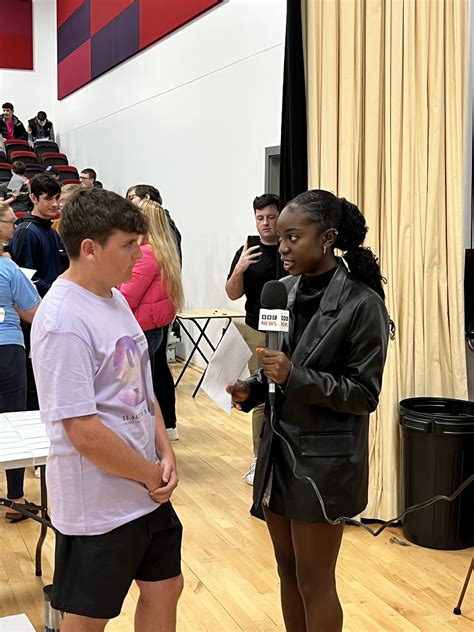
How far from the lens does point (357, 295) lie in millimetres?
2072

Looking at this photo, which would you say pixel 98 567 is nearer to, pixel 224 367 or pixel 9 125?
pixel 224 367

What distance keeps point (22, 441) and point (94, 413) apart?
3.55 feet

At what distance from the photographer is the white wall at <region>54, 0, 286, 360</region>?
23.1 feet

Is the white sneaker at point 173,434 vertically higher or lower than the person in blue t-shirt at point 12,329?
lower

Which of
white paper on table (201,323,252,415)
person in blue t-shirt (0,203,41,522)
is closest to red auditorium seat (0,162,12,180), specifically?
person in blue t-shirt (0,203,41,522)

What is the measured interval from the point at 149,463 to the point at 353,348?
0.62m

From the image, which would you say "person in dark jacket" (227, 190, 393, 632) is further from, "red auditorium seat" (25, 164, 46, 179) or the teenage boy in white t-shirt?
"red auditorium seat" (25, 164, 46, 179)

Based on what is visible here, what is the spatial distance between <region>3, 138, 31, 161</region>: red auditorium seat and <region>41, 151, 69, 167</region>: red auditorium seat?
0.66 meters

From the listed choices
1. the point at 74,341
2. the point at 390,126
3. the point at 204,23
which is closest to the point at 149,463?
the point at 74,341

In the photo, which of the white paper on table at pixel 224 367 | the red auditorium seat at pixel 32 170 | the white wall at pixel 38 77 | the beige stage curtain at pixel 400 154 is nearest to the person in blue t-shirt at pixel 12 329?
the beige stage curtain at pixel 400 154

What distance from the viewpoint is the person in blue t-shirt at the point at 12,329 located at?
144 inches

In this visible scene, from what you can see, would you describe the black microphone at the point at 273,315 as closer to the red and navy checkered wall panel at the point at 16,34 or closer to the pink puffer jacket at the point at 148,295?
the pink puffer jacket at the point at 148,295

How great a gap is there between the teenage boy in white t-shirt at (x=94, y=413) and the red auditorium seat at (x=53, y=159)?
12280 millimetres

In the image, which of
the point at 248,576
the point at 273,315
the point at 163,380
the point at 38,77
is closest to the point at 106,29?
the point at 38,77
